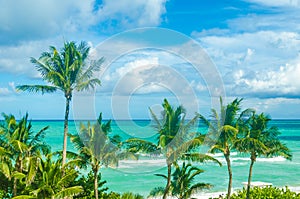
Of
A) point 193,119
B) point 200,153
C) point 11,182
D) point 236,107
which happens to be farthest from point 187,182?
point 11,182

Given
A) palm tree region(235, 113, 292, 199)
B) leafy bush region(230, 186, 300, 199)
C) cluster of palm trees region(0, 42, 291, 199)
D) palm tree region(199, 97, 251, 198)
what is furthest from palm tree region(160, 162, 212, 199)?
leafy bush region(230, 186, 300, 199)

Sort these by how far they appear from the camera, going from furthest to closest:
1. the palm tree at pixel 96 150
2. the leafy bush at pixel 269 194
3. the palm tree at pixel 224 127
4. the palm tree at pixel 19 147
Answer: the leafy bush at pixel 269 194
the palm tree at pixel 224 127
the palm tree at pixel 96 150
the palm tree at pixel 19 147

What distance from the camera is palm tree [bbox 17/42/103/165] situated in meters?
18.5

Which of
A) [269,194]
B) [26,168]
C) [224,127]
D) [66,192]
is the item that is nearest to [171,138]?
[224,127]

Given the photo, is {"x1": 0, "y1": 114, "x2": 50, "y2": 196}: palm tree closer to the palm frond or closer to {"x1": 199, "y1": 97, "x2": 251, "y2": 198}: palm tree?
the palm frond

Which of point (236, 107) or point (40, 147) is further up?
point (236, 107)

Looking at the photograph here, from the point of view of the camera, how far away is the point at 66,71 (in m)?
18.7

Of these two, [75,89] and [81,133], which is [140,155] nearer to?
[81,133]

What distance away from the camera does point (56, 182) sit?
1583cm

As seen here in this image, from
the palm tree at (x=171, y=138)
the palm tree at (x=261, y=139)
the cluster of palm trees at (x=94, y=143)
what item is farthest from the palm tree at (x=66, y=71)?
the palm tree at (x=261, y=139)

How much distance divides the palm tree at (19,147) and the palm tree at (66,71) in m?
1.73

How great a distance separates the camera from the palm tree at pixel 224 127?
1870 cm

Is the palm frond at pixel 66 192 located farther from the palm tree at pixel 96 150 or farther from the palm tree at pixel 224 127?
the palm tree at pixel 224 127

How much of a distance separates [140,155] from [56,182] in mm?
3446
